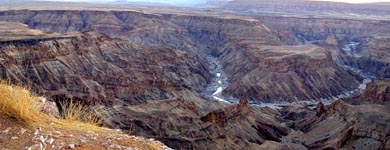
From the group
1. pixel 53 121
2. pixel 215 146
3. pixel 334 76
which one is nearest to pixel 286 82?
pixel 334 76

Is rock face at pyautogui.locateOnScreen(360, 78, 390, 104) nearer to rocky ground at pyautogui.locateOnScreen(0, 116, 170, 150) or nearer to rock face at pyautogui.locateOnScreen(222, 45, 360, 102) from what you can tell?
rock face at pyautogui.locateOnScreen(222, 45, 360, 102)

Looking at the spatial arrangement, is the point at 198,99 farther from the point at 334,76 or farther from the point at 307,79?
the point at 334,76

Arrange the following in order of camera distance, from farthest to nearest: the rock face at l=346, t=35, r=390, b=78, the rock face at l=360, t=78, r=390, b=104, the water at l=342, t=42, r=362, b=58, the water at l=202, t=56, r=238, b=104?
1. the water at l=342, t=42, r=362, b=58
2. the rock face at l=346, t=35, r=390, b=78
3. the water at l=202, t=56, r=238, b=104
4. the rock face at l=360, t=78, r=390, b=104

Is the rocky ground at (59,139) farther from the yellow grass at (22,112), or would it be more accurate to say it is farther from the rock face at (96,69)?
the rock face at (96,69)

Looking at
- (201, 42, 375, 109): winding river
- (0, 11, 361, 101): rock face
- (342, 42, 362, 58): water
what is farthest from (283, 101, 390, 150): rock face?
(342, 42, 362, 58): water

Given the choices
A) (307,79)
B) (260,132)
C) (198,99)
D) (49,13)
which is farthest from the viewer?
(49,13)

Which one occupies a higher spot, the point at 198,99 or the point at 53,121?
→ the point at 53,121

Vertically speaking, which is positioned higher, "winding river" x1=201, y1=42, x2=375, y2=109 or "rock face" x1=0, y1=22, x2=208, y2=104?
"rock face" x1=0, y1=22, x2=208, y2=104

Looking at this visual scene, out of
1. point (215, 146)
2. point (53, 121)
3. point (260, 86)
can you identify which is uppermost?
point (53, 121)
